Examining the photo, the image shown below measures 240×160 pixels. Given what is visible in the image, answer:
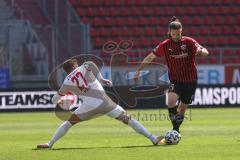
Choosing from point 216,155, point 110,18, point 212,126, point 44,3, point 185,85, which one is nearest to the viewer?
point 216,155

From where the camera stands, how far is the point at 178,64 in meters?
14.7

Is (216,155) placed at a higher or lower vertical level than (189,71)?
lower

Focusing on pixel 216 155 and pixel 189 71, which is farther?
pixel 189 71

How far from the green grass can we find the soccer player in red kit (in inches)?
30.4

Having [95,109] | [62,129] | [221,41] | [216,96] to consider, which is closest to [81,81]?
[95,109]

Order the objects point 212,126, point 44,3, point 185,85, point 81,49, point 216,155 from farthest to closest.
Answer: point 44,3 < point 81,49 < point 212,126 < point 185,85 < point 216,155

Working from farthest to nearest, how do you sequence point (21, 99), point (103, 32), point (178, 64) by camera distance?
point (103, 32)
point (21, 99)
point (178, 64)

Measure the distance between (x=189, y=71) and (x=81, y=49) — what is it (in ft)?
56.1

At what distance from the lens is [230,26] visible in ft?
128

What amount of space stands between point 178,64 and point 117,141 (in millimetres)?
2194

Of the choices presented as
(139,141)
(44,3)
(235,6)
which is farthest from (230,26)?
(139,141)

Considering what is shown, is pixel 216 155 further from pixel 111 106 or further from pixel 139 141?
pixel 139 141

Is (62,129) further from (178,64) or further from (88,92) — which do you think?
(178,64)

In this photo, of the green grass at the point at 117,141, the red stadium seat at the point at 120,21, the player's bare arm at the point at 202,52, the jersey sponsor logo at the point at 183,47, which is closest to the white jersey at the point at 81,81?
the green grass at the point at 117,141
